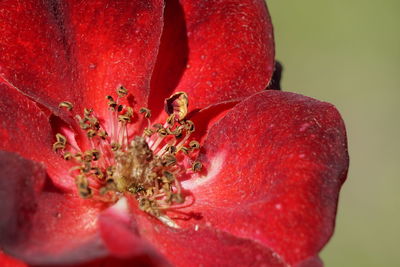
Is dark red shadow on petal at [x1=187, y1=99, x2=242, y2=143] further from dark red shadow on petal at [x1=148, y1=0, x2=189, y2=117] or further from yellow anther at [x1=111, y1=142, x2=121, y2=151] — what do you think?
yellow anther at [x1=111, y1=142, x2=121, y2=151]

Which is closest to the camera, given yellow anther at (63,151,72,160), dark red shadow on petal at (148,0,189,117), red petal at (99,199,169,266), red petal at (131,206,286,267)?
red petal at (99,199,169,266)

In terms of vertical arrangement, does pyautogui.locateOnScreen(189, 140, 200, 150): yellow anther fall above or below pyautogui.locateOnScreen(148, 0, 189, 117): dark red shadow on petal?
below

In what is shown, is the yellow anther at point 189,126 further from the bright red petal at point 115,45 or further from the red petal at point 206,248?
the red petal at point 206,248

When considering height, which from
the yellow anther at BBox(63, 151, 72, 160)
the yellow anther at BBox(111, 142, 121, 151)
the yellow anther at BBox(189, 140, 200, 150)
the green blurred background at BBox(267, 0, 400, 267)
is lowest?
the green blurred background at BBox(267, 0, 400, 267)

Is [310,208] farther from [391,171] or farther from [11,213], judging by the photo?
[391,171]

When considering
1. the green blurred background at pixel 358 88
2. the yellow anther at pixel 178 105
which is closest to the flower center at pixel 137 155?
the yellow anther at pixel 178 105

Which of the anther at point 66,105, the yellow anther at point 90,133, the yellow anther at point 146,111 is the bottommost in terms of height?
the yellow anther at point 90,133

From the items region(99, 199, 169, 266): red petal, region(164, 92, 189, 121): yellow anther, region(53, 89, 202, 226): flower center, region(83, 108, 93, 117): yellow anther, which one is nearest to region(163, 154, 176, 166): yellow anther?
region(53, 89, 202, 226): flower center
